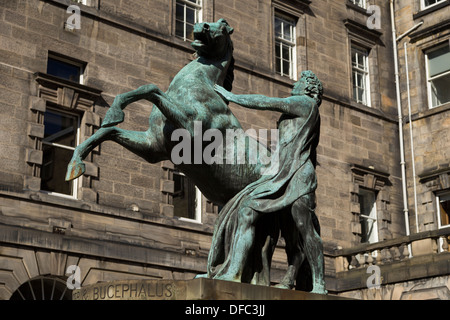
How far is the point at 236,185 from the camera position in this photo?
7246 millimetres

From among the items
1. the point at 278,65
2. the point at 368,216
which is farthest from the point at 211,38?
the point at 368,216

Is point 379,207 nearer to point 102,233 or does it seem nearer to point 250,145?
point 102,233

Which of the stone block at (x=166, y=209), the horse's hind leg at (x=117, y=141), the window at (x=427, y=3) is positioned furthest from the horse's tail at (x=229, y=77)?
the window at (x=427, y=3)

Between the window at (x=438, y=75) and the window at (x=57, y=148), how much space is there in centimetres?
1227

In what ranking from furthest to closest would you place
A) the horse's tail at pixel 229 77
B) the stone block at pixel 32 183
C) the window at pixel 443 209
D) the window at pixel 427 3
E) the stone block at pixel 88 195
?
the window at pixel 427 3 → the window at pixel 443 209 → the stone block at pixel 88 195 → the stone block at pixel 32 183 → the horse's tail at pixel 229 77

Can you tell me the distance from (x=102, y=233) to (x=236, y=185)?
9.98m

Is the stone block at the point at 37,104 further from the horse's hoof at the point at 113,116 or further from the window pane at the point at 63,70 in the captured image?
the horse's hoof at the point at 113,116

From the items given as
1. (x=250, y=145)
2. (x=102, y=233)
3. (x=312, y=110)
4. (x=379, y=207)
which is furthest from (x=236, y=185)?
(x=379, y=207)

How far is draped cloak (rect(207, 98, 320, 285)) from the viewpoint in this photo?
6945mm

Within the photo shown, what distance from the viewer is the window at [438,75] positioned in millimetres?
24391

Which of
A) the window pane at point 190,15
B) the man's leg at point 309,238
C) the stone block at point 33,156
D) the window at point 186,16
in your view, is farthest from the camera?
the window pane at point 190,15

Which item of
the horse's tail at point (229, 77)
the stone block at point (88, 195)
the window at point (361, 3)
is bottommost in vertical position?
the horse's tail at point (229, 77)

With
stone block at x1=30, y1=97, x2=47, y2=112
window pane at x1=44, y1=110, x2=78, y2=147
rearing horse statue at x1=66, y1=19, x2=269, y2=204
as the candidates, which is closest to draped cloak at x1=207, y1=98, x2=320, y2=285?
rearing horse statue at x1=66, y1=19, x2=269, y2=204

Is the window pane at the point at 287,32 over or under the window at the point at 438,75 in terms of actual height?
over
